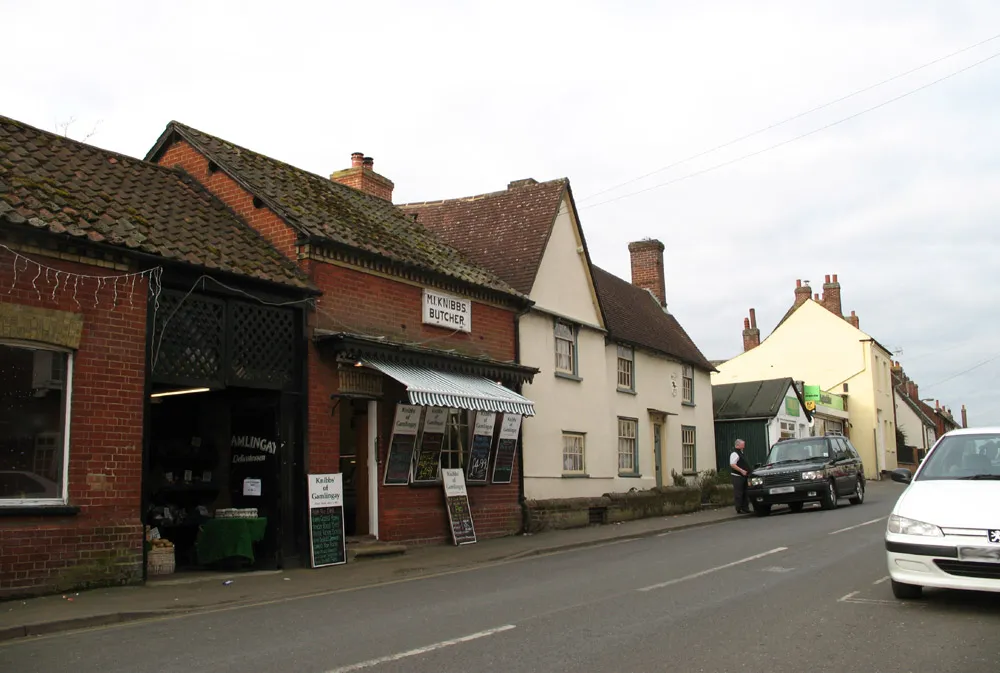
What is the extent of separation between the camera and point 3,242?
10.3m

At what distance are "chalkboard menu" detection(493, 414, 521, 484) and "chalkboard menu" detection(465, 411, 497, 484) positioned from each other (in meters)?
0.25

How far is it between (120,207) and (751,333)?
1789 inches

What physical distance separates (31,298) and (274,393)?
392cm

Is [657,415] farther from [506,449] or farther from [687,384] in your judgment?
[506,449]

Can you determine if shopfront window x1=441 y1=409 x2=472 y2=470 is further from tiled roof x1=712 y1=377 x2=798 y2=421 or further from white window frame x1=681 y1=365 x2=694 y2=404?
tiled roof x1=712 y1=377 x2=798 y2=421

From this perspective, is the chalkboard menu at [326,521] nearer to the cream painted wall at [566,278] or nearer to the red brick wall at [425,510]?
the red brick wall at [425,510]

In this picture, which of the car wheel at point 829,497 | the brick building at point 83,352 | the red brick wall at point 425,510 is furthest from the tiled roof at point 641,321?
the brick building at point 83,352

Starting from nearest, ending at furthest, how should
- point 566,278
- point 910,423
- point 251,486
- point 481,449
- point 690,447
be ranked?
point 251,486 < point 481,449 < point 566,278 < point 690,447 < point 910,423

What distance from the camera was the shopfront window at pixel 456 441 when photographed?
1683cm

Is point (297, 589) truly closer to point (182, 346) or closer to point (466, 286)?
point (182, 346)

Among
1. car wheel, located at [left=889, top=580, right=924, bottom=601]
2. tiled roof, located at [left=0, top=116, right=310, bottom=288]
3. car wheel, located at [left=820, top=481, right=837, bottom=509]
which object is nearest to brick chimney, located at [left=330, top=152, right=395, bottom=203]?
tiled roof, located at [left=0, top=116, right=310, bottom=288]

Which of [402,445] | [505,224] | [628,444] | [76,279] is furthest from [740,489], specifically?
[76,279]

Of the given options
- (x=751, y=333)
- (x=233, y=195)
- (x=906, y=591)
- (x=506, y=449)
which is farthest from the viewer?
(x=751, y=333)

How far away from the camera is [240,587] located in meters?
11.3
